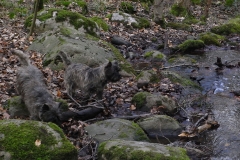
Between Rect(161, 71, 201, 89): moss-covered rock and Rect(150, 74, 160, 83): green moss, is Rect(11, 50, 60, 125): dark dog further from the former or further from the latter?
Rect(161, 71, 201, 89): moss-covered rock

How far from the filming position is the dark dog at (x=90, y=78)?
7.10 m

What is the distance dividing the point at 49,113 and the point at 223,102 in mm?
4933

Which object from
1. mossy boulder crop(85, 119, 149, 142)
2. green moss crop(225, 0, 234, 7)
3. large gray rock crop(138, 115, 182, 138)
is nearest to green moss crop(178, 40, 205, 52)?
large gray rock crop(138, 115, 182, 138)

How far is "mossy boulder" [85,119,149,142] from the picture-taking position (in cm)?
582

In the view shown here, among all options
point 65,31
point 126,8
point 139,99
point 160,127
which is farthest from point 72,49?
point 126,8

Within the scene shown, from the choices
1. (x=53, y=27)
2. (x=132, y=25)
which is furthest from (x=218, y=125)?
(x=132, y=25)

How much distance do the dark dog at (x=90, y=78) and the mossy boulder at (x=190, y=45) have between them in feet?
22.2

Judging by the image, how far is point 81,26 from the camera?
12195 mm

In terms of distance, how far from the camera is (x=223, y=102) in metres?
8.24

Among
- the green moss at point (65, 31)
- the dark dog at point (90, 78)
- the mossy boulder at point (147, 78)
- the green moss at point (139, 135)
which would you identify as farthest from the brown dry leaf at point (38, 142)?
the green moss at point (65, 31)

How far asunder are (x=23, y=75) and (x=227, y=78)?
665 cm

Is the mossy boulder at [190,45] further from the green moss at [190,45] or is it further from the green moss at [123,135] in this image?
the green moss at [123,135]

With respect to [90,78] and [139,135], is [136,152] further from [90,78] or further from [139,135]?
[90,78]

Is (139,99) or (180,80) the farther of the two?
(180,80)
